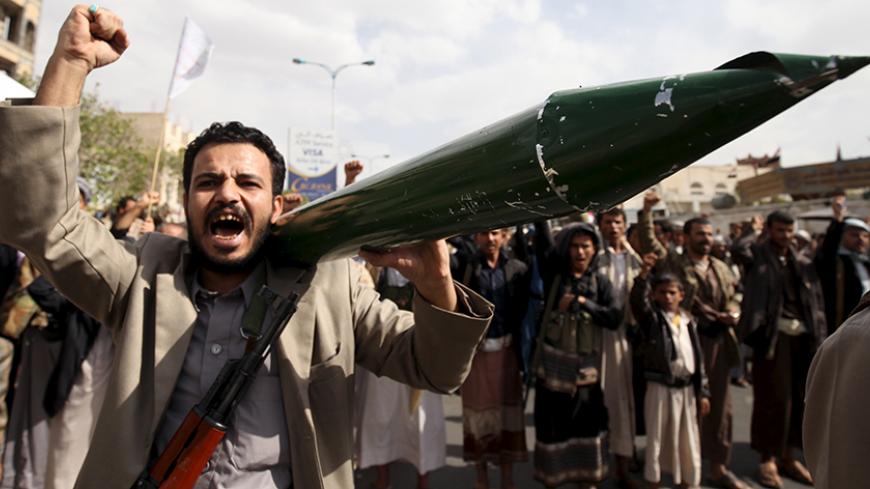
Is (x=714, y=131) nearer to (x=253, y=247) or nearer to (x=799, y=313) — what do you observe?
(x=253, y=247)

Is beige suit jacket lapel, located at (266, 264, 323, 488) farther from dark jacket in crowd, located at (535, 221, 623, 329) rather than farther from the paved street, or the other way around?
the paved street

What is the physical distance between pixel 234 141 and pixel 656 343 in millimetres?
3399

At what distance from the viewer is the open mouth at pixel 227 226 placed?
5.28 feet

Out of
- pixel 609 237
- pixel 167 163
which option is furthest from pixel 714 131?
pixel 167 163

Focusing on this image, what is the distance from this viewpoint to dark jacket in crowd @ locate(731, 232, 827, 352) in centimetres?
441

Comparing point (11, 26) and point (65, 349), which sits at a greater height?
point (11, 26)

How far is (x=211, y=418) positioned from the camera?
4.62 feet

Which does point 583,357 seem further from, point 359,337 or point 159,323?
point 159,323

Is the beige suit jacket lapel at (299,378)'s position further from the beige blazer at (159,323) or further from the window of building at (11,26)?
the window of building at (11,26)

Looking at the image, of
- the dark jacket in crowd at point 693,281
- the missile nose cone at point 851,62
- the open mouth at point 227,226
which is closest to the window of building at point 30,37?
the dark jacket in crowd at point 693,281

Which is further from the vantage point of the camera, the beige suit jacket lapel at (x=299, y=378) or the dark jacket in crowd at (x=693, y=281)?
the dark jacket in crowd at (x=693, y=281)

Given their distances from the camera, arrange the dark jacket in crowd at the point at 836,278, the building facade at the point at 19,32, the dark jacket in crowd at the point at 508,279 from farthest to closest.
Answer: the building facade at the point at 19,32
the dark jacket in crowd at the point at 836,278
the dark jacket in crowd at the point at 508,279

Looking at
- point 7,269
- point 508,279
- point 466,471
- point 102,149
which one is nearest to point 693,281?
point 508,279

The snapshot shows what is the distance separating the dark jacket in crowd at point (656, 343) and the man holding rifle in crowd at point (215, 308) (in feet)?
9.15
